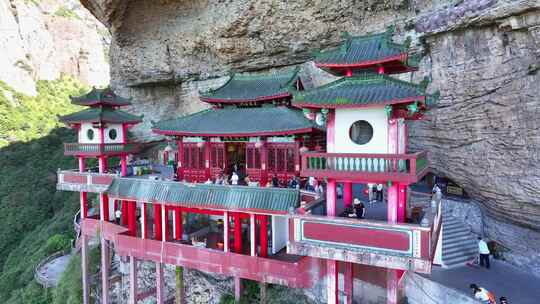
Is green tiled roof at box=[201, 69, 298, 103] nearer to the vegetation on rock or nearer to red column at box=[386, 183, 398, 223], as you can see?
red column at box=[386, 183, 398, 223]

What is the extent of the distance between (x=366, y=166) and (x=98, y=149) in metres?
19.5

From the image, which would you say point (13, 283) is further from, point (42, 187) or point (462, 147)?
point (462, 147)

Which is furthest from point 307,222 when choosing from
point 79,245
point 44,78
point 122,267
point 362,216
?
point 44,78

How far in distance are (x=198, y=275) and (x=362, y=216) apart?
11.8 m

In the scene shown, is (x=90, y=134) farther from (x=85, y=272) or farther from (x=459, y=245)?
(x=459, y=245)

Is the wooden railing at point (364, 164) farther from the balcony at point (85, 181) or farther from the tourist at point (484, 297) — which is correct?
the balcony at point (85, 181)

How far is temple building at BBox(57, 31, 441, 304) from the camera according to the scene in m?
11.6

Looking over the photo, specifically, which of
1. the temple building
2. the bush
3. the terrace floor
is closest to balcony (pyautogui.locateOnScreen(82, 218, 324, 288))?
the temple building

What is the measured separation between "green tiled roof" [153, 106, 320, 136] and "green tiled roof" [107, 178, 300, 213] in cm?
384

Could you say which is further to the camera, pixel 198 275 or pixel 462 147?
pixel 198 275

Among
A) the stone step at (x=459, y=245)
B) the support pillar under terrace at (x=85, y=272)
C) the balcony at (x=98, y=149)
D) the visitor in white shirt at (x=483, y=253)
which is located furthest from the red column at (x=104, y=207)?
the visitor in white shirt at (x=483, y=253)

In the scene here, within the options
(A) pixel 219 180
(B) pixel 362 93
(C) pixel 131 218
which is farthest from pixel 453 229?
(C) pixel 131 218

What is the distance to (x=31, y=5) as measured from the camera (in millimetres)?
55688

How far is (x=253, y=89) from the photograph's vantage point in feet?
78.6
